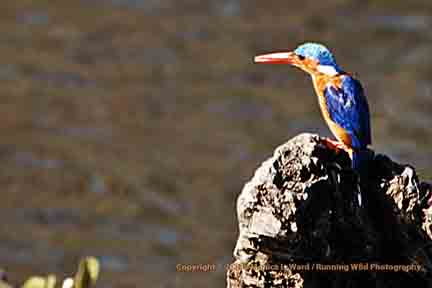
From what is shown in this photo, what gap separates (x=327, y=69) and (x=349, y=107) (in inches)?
11.8

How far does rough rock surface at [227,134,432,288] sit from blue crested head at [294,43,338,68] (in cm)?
84

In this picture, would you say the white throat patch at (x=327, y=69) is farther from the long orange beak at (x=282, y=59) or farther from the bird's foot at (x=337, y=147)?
the bird's foot at (x=337, y=147)

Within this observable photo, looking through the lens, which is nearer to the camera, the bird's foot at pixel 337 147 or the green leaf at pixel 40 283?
the green leaf at pixel 40 283

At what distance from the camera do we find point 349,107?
4328 millimetres

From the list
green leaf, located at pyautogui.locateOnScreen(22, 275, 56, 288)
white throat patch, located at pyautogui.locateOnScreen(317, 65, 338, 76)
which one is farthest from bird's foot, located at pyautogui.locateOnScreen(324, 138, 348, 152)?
green leaf, located at pyautogui.locateOnScreen(22, 275, 56, 288)

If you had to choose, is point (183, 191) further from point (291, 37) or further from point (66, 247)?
point (291, 37)

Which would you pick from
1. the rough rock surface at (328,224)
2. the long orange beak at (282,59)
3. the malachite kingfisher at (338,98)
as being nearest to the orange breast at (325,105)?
the malachite kingfisher at (338,98)

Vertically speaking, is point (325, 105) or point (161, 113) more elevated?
point (161, 113)

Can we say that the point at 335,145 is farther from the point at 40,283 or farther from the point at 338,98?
the point at 40,283

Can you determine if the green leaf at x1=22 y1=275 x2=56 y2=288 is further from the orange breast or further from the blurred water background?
the blurred water background

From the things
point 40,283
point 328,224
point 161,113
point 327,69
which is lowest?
point 40,283

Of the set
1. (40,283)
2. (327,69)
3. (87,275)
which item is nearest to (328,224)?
(87,275)

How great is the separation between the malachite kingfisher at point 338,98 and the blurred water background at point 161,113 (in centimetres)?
500

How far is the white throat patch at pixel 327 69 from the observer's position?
14.9ft
